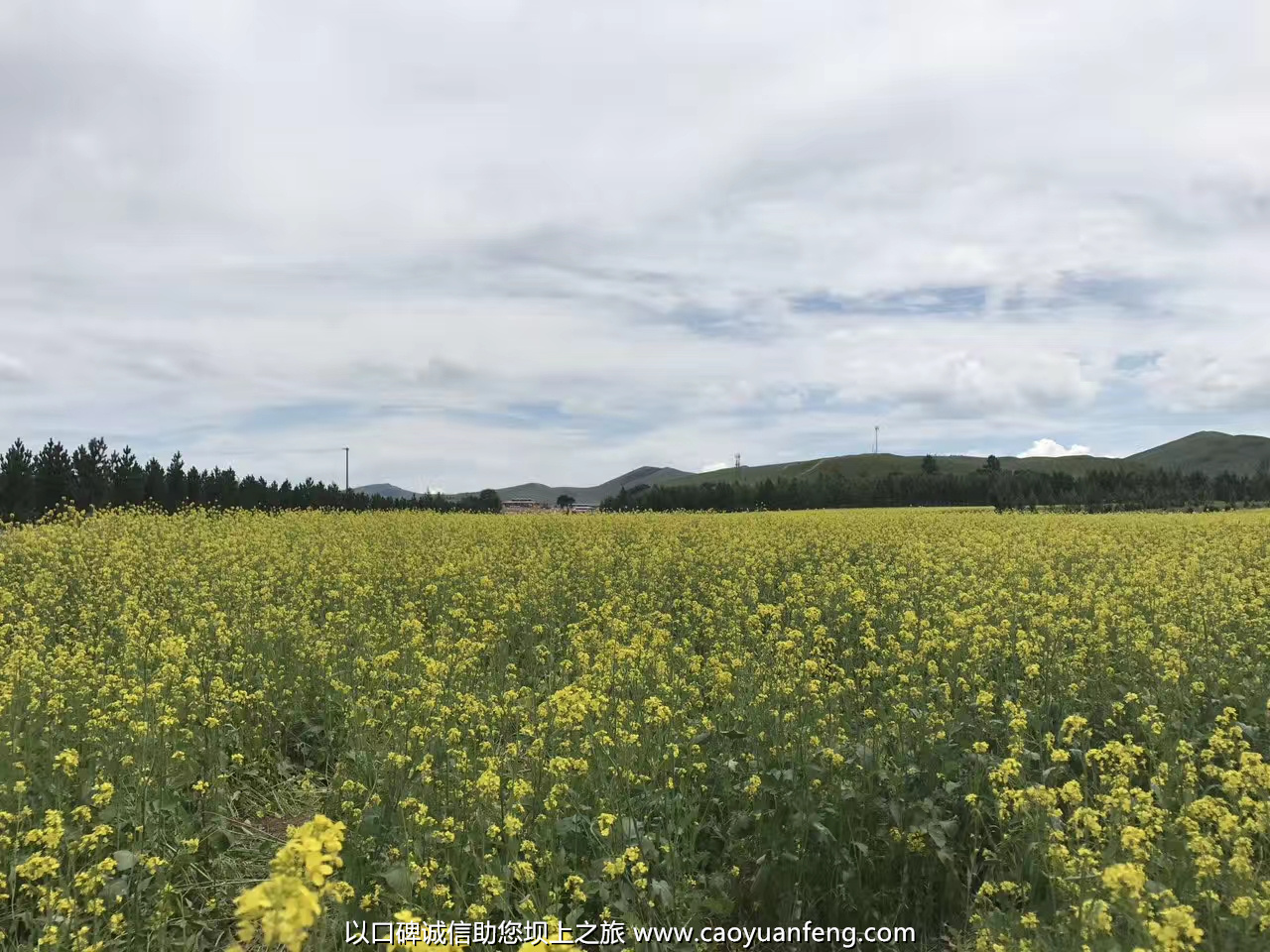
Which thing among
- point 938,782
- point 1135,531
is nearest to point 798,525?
point 1135,531

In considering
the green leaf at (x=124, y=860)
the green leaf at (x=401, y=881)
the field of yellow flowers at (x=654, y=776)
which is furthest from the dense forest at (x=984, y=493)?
the green leaf at (x=401, y=881)

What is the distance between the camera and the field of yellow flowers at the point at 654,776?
13.5ft

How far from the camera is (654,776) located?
17.1ft

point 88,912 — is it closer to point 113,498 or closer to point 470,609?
point 470,609

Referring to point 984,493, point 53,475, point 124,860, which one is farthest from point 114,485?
point 984,493

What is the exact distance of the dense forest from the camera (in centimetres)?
6544

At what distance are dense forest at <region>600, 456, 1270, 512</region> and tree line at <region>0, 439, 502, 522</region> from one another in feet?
103

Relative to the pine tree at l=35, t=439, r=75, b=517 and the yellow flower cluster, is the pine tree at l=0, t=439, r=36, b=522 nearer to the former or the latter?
the pine tree at l=35, t=439, r=75, b=517

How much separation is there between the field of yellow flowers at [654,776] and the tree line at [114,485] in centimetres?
4232

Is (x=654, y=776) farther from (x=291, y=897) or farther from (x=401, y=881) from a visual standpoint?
(x=291, y=897)

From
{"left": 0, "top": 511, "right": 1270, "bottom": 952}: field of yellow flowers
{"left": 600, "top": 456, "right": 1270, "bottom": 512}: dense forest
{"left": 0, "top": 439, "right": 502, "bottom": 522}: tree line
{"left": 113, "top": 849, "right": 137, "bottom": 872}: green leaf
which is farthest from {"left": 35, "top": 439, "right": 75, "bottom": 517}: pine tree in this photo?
{"left": 113, "top": 849, "right": 137, "bottom": 872}: green leaf

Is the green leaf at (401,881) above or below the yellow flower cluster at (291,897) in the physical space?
below

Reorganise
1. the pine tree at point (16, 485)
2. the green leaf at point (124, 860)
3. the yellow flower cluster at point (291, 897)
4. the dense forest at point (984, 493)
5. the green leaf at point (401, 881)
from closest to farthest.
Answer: the yellow flower cluster at point (291, 897) → the green leaf at point (401, 881) → the green leaf at point (124, 860) → the pine tree at point (16, 485) → the dense forest at point (984, 493)

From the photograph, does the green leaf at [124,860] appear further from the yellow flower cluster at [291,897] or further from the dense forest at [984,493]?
the dense forest at [984,493]
